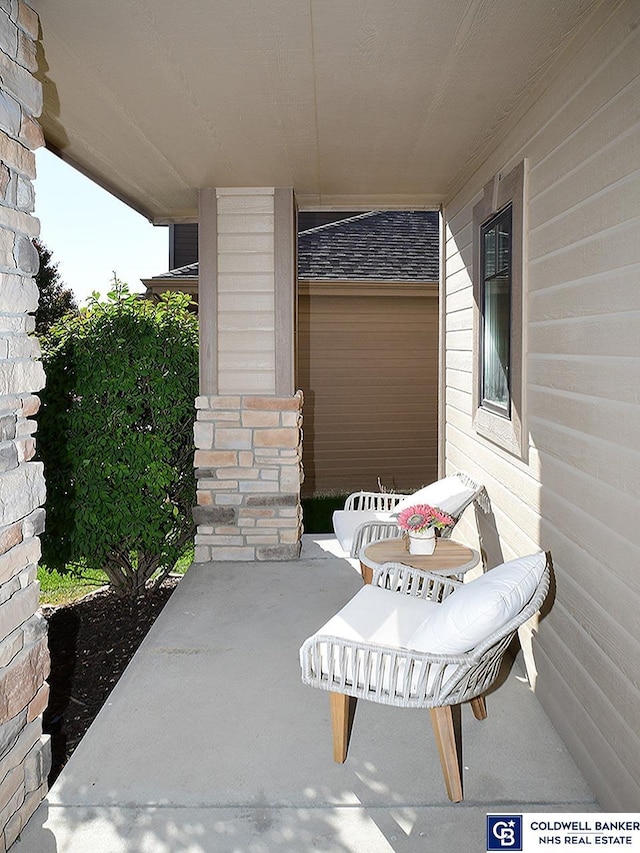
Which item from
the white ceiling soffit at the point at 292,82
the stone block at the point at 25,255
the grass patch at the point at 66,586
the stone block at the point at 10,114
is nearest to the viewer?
the stone block at the point at 10,114

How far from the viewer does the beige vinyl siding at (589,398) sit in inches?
92.4

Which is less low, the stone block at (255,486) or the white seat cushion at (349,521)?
the stone block at (255,486)

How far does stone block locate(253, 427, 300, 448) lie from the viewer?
5.54m

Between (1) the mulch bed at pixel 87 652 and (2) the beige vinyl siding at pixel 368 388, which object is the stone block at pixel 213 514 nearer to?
(1) the mulch bed at pixel 87 652

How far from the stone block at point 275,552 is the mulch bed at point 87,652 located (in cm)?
74

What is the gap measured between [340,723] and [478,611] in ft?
2.46

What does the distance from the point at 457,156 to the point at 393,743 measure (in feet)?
11.1

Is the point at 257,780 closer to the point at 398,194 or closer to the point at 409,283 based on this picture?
the point at 398,194

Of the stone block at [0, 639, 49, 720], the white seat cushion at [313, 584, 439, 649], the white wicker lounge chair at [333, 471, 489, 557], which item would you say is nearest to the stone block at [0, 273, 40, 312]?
the stone block at [0, 639, 49, 720]

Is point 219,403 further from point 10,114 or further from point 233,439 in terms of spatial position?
point 10,114

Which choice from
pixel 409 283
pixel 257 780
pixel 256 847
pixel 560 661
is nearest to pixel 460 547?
pixel 560 661

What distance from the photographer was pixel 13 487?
2.31 m

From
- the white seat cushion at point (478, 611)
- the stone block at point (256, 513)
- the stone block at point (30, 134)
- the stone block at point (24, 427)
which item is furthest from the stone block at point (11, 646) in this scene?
the stone block at point (256, 513)

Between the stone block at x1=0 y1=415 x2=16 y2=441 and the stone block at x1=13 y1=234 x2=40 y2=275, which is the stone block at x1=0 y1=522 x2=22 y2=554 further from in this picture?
the stone block at x1=13 y1=234 x2=40 y2=275
